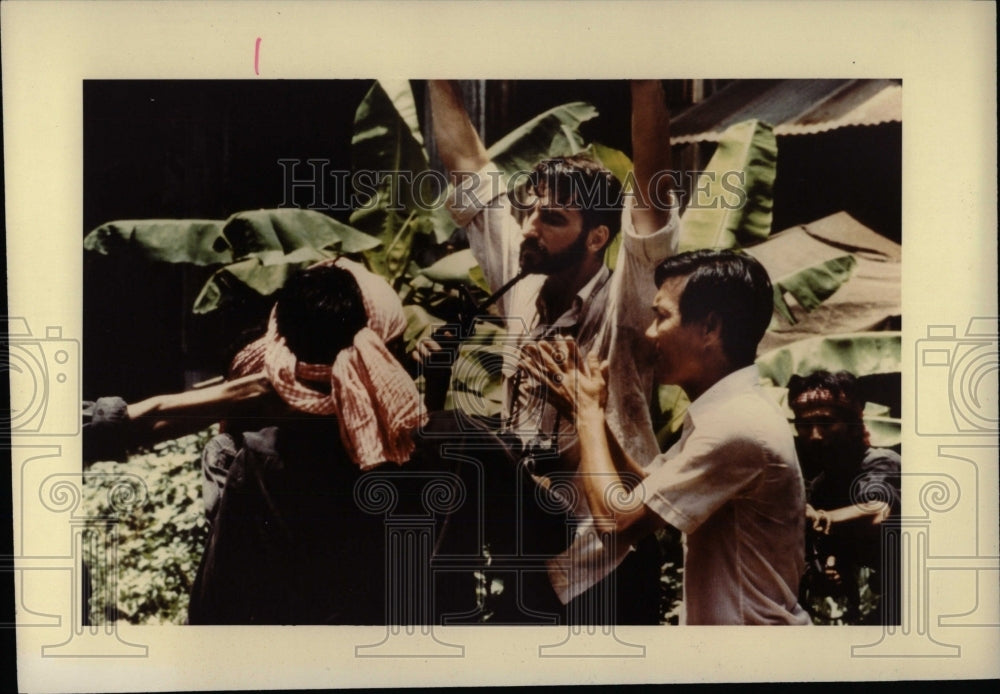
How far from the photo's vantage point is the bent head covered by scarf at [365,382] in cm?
455

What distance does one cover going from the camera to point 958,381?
465cm

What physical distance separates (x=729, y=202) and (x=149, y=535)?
2892 millimetres

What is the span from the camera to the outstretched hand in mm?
4566

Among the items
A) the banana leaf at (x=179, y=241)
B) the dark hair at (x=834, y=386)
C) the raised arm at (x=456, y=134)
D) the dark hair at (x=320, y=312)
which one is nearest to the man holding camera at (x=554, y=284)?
the raised arm at (x=456, y=134)

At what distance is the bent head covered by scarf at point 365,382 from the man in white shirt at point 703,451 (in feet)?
2.03

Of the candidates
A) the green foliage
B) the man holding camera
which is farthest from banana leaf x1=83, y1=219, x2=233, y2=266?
the man holding camera

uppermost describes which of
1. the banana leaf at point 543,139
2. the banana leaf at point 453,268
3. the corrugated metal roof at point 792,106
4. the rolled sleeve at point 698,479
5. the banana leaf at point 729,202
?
the corrugated metal roof at point 792,106

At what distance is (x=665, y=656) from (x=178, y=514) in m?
2.20

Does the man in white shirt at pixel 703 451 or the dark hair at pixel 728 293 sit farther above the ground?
the dark hair at pixel 728 293

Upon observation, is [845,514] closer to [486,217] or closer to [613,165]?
[613,165]

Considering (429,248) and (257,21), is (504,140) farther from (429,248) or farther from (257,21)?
(257,21)

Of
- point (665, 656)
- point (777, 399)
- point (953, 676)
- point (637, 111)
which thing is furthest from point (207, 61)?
point (953, 676)

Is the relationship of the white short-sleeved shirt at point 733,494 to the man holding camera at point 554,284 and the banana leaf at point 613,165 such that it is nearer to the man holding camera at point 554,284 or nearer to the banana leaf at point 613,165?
the man holding camera at point 554,284

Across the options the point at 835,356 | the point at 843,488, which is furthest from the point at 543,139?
the point at 843,488
